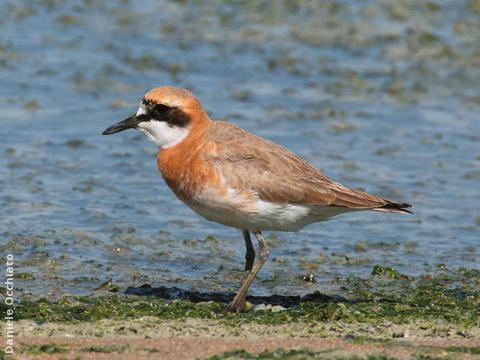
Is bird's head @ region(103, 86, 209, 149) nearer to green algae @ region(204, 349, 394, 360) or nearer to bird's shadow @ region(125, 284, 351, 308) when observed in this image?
bird's shadow @ region(125, 284, 351, 308)

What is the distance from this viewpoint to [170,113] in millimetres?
7367

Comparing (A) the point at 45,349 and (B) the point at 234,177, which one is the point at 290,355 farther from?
(B) the point at 234,177

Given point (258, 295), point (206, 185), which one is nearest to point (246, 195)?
point (206, 185)

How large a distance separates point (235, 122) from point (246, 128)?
0.25 meters

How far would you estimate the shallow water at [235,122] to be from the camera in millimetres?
8789

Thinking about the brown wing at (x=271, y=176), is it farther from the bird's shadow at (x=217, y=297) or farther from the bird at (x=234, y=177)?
the bird's shadow at (x=217, y=297)

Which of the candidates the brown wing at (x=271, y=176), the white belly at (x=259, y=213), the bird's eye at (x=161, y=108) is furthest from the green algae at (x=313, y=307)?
the bird's eye at (x=161, y=108)

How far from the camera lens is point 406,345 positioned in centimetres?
Result: 599

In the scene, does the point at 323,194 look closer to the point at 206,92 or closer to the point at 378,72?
the point at 206,92

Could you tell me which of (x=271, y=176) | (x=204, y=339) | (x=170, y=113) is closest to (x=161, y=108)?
(x=170, y=113)

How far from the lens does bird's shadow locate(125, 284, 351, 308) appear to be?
7.55 m

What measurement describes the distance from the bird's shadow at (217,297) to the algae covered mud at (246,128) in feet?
0.14

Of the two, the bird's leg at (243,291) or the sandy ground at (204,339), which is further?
the bird's leg at (243,291)

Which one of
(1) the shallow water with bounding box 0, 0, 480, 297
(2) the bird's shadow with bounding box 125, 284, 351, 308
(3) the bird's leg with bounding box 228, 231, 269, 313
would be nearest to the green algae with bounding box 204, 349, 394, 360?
(3) the bird's leg with bounding box 228, 231, 269, 313
